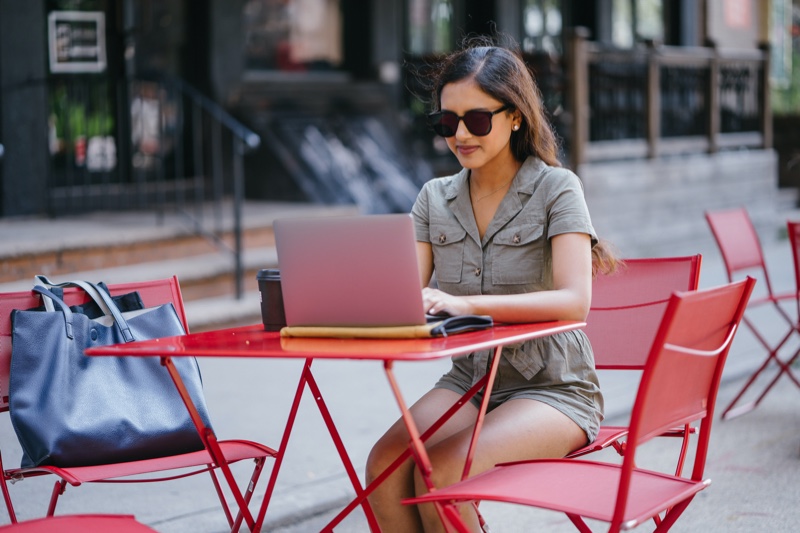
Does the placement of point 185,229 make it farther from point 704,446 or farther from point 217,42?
point 704,446

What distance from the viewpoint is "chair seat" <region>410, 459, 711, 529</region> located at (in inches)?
99.7

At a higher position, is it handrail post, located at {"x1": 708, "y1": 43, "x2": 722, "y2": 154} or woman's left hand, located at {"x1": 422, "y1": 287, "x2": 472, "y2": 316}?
handrail post, located at {"x1": 708, "y1": 43, "x2": 722, "y2": 154}

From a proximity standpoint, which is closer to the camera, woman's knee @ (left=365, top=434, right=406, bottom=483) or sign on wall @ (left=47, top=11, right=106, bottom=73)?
woman's knee @ (left=365, top=434, right=406, bottom=483)

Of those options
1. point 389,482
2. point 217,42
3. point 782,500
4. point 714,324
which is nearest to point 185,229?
point 217,42

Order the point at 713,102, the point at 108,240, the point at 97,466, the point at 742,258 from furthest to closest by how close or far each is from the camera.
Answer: the point at 713,102 → the point at 108,240 → the point at 742,258 → the point at 97,466

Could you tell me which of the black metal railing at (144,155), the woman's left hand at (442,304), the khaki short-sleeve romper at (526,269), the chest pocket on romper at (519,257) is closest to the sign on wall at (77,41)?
the black metal railing at (144,155)

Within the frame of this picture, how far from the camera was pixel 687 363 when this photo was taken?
2.64 m

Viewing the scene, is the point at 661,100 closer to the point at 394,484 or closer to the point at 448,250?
the point at 448,250

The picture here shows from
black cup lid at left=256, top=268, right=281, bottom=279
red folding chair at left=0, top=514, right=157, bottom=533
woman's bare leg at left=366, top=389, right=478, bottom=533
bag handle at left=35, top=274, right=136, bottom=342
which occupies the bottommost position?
woman's bare leg at left=366, top=389, right=478, bottom=533

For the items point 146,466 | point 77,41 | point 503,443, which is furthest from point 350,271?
point 77,41

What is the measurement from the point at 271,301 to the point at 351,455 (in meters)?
2.25

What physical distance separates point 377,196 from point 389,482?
26.8ft

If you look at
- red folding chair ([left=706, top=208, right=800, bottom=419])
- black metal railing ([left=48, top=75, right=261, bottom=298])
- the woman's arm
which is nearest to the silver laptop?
the woman's arm

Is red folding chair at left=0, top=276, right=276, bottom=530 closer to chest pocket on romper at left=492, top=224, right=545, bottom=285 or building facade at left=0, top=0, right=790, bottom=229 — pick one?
chest pocket on romper at left=492, top=224, right=545, bottom=285
